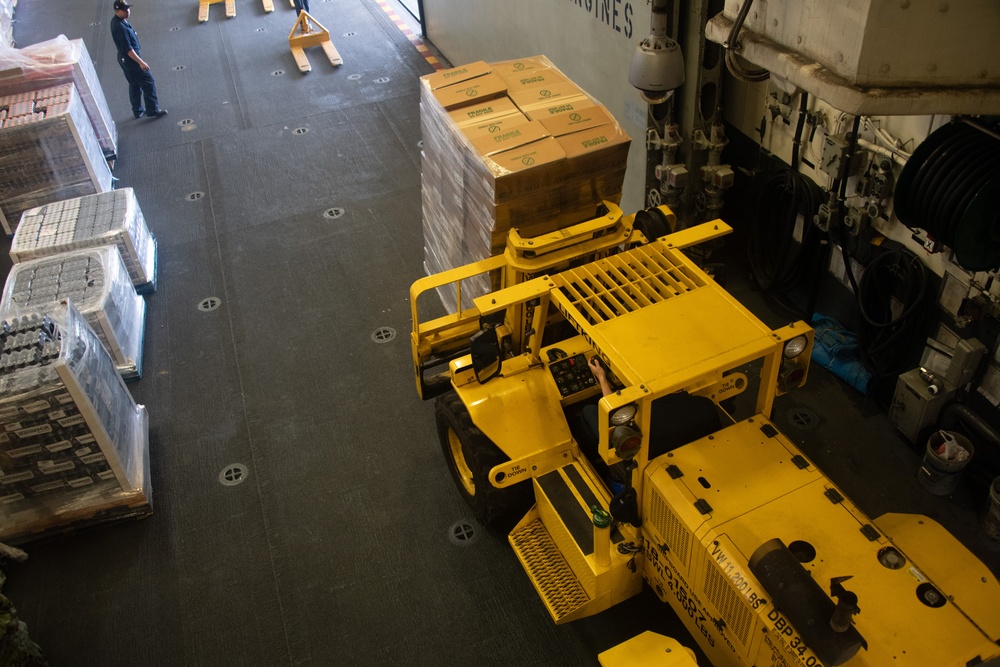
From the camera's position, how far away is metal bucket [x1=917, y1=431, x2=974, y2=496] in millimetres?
4895

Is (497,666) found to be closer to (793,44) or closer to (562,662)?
(562,662)

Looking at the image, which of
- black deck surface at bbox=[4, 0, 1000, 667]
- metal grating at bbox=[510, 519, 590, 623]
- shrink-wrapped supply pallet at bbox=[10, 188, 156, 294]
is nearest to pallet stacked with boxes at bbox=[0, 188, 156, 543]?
black deck surface at bbox=[4, 0, 1000, 667]

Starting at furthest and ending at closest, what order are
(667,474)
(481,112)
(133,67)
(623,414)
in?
(133,67)
(481,112)
(667,474)
(623,414)

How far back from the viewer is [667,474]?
12.4 ft

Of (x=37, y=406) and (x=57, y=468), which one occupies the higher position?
(x=37, y=406)

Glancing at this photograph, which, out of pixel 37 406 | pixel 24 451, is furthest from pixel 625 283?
pixel 24 451

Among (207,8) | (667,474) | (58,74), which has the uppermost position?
(58,74)

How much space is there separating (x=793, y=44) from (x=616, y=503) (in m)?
2.34

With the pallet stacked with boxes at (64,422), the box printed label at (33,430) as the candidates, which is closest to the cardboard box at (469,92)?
the pallet stacked with boxes at (64,422)

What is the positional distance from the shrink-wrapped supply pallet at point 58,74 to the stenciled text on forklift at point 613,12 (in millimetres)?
5779

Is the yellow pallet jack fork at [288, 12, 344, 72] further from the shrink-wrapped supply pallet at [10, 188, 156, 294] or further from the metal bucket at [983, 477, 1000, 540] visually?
the metal bucket at [983, 477, 1000, 540]

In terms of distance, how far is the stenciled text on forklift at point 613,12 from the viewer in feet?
20.3

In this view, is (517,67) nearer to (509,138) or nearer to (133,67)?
(509,138)

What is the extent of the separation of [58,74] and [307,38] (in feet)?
12.8
